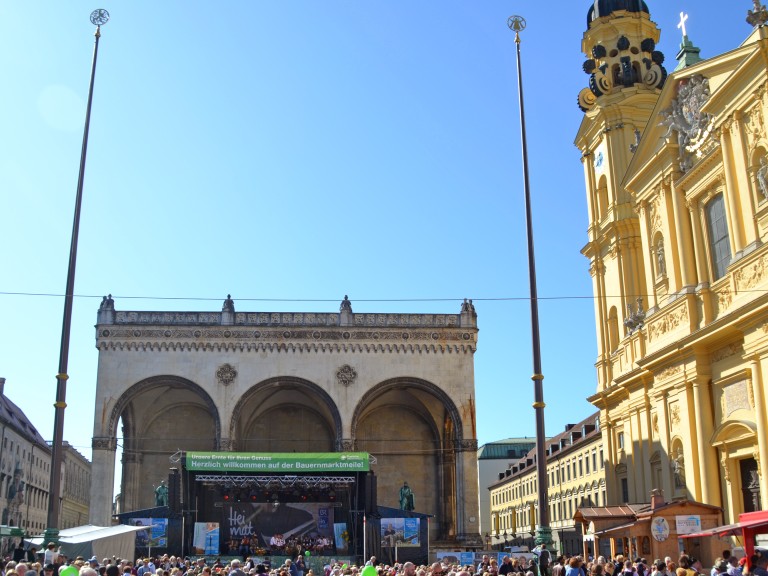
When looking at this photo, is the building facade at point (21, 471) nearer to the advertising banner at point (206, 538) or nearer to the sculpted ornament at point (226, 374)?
the sculpted ornament at point (226, 374)

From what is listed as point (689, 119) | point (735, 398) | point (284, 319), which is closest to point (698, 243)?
point (689, 119)

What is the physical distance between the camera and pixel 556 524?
6228 centimetres

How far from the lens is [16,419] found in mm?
61000

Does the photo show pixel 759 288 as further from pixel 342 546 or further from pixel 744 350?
pixel 342 546

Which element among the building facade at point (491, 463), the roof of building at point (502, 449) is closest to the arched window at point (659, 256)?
the building facade at point (491, 463)

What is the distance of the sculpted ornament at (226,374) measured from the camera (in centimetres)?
4159

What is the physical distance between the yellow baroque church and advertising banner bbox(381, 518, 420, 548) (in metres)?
7.88

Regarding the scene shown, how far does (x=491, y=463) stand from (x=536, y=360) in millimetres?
79243

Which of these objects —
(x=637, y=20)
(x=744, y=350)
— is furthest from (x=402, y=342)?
(x=744, y=350)

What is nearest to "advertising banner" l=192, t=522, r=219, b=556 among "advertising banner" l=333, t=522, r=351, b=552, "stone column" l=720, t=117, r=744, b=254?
"advertising banner" l=333, t=522, r=351, b=552

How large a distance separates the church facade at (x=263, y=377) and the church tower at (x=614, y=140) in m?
10.3

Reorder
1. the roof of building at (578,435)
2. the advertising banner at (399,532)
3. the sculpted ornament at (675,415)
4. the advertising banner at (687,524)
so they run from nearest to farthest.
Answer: the advertising banner at (687,524) → the sculpted ornament at (675,415) → the advertising banner at (399,532) → the roof of building at (578,435)

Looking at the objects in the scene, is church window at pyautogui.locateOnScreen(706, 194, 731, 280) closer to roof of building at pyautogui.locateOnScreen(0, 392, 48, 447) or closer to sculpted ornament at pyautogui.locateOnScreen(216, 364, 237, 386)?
sculpted ornament at pyautogui.locateOnScreen(216, 364, 237, 386)

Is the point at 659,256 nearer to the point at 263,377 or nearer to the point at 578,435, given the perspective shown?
the point at 263,377
